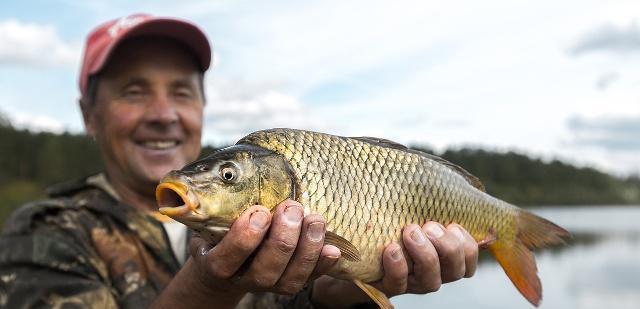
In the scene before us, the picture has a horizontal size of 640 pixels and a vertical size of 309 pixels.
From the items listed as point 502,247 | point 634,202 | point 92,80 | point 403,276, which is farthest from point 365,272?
point 634,202

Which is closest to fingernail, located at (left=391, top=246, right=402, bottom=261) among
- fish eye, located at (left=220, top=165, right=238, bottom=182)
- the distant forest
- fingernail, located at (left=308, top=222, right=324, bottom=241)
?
fingernail, located at (left=308, top=222, right=324, bottom=241)

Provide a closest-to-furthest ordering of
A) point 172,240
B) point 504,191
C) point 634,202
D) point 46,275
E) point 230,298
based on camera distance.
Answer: point 230,298, point 46,275, point 172,240, point 504,191, point 634,202

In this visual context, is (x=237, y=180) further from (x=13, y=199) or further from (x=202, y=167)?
(x=13, y=199)

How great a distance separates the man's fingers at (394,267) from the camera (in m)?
2.11

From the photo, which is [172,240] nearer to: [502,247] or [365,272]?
[365,272]

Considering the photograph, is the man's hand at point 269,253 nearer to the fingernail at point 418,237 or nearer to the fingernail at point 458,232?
the fingernail at point 418,237

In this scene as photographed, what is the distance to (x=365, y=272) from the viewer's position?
6.92 feet

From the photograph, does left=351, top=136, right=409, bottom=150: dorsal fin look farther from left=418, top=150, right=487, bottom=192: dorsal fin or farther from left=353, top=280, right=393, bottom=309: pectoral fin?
left=353, top=280, right=393, bottom=309: pectoral fin

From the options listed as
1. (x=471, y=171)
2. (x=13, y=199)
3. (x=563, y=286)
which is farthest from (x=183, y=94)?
(x=471, y=171)

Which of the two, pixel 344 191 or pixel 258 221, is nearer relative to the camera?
pixel 258 221

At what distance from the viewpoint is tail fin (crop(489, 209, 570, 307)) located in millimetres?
2576

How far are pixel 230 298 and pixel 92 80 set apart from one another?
1.58 metres

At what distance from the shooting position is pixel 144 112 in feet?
10.1

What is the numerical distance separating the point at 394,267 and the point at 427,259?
12 centimetres
